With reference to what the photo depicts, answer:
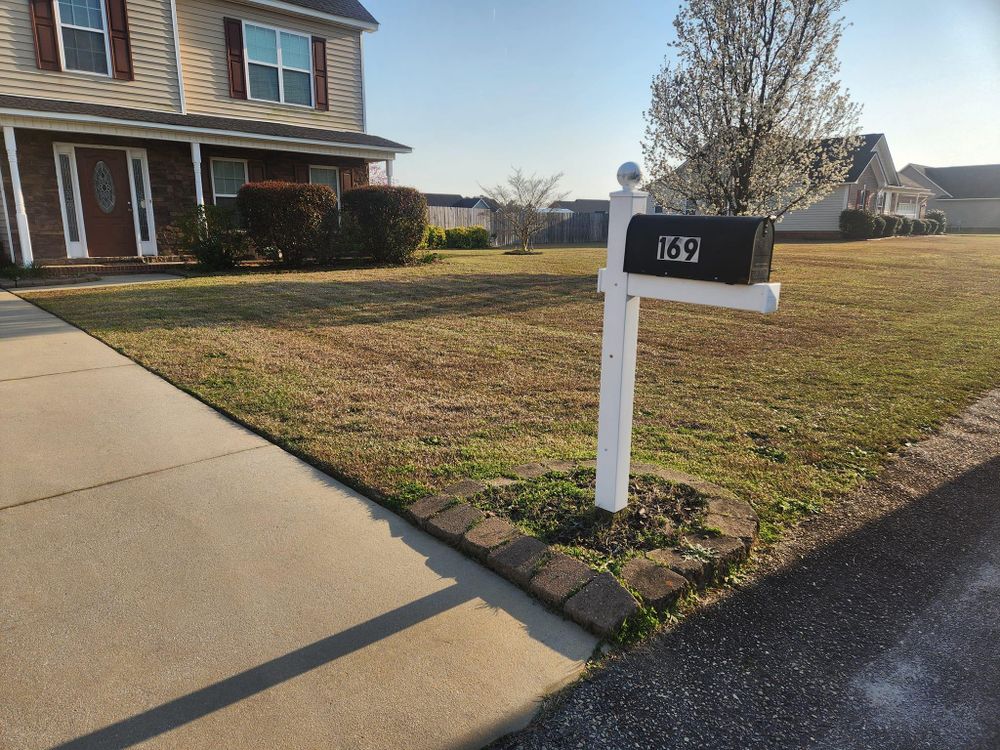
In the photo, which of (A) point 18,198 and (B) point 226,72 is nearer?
(A) point 18,198

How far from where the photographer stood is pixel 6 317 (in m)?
7.47

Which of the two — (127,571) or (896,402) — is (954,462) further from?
(127,571)

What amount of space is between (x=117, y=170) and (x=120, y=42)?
2.52 m

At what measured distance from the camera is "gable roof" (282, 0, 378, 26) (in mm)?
15258

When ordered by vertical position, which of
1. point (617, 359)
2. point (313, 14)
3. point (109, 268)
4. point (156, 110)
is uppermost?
point (313, 14)

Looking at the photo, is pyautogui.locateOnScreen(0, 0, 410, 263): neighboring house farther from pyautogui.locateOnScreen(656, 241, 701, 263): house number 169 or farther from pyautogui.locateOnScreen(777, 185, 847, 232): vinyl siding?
pyautogui.locateOnScreen(777, 185, 847, 232): vinyl siding

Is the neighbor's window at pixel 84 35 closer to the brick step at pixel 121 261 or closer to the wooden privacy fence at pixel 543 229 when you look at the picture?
the brick step at pixel 121 261

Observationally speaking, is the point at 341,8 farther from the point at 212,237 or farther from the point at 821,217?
the point at 821,217

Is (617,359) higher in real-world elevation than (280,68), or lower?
lower

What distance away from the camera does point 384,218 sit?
14.2 metres

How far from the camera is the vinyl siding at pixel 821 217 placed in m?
34.9

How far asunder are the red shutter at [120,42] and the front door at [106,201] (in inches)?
62.1

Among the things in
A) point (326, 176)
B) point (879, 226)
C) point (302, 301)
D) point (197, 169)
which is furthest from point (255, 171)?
point (879, 226)

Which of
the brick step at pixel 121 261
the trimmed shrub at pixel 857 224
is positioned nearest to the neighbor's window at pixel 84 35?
the brick step at pixel 121 261
